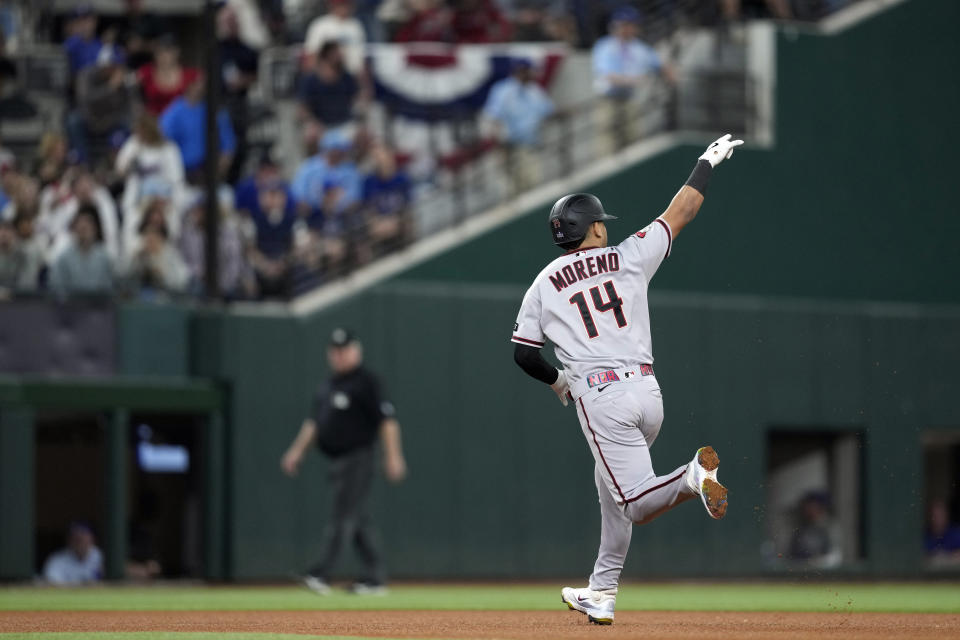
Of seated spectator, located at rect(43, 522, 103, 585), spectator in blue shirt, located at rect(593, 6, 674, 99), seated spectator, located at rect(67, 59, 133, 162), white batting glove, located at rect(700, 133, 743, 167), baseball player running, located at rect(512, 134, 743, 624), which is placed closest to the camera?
baseball player running, located at rect(512, 134, 743, 624)

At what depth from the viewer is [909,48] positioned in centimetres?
2130

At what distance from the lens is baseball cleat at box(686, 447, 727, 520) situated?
8.48 metres

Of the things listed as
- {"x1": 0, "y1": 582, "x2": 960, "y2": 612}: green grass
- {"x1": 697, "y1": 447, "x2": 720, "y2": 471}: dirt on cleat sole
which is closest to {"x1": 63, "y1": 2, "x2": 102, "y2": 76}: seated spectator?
{"x1": 0, "y1": 582, "x2": 960, "y2": 612}: green grass

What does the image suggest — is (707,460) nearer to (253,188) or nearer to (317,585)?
(317,585)

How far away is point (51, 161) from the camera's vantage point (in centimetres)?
1739

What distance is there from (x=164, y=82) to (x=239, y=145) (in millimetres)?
1107

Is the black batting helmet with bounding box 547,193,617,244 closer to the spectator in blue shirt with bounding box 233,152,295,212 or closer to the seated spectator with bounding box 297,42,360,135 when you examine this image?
the spectator in blue shirt with bounding box 233,152,295,212

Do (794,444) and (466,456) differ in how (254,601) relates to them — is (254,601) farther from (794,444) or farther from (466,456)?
(794,444)

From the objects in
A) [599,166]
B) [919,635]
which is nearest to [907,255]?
[599,166]

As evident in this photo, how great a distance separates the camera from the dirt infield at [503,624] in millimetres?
8758

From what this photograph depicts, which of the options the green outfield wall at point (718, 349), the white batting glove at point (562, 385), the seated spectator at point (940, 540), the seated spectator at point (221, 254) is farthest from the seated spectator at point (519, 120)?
the white batting glove at point (562, 385)

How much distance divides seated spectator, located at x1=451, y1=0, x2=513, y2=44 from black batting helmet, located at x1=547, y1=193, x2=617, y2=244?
460 inches

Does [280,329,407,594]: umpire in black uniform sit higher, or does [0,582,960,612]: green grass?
[280,329,407,594]: umpire in black uniform

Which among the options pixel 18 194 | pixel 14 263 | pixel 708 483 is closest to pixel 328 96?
pixel 18 194
